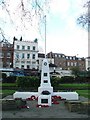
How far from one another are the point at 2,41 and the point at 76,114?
24.7 feet

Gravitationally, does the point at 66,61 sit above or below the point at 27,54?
below

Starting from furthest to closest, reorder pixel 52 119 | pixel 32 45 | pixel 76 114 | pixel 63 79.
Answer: pixel 32 45 < pixel 63 79 < pixel 76 114 < pixel 52 119

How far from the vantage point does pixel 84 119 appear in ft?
48.3

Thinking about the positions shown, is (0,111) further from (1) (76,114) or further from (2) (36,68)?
(2) (36,68)

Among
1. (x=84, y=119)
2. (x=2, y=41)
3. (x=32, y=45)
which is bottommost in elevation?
Answer: (x=84, y=119)

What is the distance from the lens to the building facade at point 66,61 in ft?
353

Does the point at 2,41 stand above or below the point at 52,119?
above

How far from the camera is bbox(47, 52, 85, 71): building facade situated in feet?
353

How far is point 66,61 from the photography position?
11231 centimetres

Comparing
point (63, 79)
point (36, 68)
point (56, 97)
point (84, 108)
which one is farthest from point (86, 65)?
point (84, 108)

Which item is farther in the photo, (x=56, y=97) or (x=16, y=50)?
(x=16, y=50)

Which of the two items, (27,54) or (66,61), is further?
(66,61)

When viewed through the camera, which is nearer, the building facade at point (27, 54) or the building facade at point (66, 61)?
the building facade at point (27, 54)

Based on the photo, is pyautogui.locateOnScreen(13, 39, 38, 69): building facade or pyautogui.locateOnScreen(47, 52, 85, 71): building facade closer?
pyautogui.locateOnScreen(13, 39, 38, 69): building facade
